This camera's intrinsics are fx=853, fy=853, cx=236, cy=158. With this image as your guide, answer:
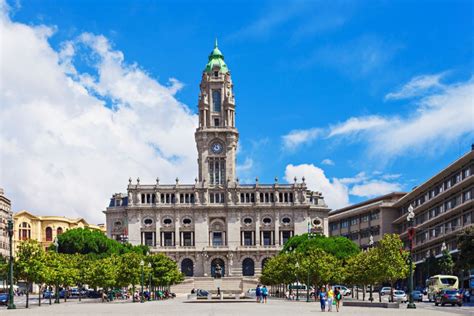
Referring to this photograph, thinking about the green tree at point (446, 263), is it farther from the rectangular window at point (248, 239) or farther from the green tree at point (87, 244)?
the rectangular window at point (248, 239)

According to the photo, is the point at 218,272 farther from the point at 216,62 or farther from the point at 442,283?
the point at 442,283

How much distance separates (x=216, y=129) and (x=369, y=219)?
129 ft

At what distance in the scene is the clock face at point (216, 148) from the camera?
190250mm

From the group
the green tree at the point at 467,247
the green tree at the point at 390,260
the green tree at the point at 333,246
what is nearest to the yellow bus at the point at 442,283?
the green tree at the point at 467,247

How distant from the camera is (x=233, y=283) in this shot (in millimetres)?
168375

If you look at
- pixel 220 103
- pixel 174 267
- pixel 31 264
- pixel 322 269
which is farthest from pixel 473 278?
pixel 220 103

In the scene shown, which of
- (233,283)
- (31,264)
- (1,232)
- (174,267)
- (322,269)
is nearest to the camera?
(31,264)

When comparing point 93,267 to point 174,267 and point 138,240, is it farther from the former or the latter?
point 138,240

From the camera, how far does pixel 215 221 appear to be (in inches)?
7303

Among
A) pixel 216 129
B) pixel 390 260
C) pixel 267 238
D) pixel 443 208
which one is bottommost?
pixel 390 260

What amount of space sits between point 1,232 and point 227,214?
1967 inches

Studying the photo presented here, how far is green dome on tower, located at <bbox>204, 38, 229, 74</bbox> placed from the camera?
7712 inches

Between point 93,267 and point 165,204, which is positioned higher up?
point 165,204

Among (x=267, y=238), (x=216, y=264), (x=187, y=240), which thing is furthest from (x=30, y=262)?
(x=267, y=238)
